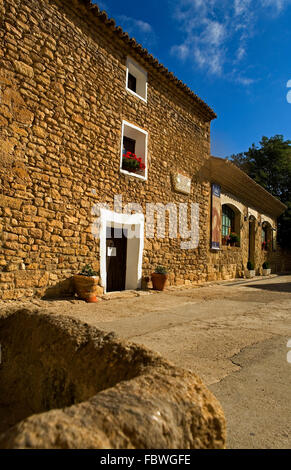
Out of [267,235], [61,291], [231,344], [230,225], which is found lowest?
[231,344]

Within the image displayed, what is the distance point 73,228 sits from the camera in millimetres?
5473

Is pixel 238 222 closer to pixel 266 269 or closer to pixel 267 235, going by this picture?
pixel 266 269

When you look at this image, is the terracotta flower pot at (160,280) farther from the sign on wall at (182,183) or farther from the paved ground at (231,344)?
the sign on wall at (182,183)

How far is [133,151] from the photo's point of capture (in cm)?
763

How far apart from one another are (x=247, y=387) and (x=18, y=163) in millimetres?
4742

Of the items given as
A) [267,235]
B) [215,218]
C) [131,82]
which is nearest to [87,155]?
[131,82]

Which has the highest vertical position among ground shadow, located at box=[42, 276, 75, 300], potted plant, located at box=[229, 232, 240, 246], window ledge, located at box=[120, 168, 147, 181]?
window ledge, located at box=[120, 168, 147, 181]

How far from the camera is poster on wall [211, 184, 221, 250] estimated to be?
392 inches

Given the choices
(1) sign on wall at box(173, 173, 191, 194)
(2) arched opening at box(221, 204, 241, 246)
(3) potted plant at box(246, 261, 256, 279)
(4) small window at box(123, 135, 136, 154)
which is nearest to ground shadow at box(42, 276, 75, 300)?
(4) small window at box(123, 135, 136, 154)

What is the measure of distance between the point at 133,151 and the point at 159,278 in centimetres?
375

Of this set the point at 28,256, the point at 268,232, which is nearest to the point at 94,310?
the point at 28,256

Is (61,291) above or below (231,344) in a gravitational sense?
above

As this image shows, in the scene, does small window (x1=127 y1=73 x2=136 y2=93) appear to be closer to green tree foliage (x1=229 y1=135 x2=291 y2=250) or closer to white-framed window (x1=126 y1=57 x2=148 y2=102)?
white-framed window (x1=126 y1=57 x2=148 y2=102)

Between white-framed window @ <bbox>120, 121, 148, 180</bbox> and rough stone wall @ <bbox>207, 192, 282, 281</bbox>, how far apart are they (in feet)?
14.8
